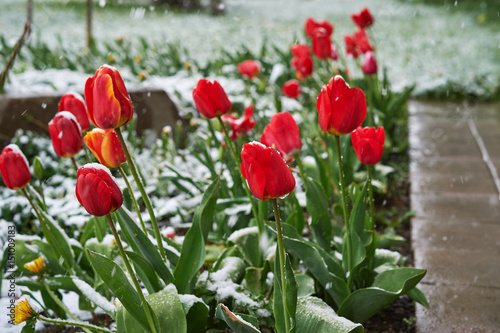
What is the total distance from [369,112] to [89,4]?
4.33 m

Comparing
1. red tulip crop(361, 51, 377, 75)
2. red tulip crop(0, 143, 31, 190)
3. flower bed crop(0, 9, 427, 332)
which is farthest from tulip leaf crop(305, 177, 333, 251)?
red tulip crop(361, 51, 377, 75)

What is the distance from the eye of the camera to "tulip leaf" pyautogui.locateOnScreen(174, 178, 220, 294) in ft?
4.06

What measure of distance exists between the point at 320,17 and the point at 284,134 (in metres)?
9.44

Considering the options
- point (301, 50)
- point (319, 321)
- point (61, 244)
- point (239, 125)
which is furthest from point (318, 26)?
point (319, 321)

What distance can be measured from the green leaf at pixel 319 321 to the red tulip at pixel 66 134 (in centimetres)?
63

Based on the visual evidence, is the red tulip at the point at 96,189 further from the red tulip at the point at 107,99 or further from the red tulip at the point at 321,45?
the red tulip at the point at 321,45

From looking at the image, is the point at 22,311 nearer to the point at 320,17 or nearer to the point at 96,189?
the point at 96,189

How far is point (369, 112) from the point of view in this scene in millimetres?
2256

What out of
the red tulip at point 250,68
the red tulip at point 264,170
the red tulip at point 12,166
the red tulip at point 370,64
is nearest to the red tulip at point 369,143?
the red tulip at point 264,170

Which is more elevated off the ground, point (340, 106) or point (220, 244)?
point (340, 106)

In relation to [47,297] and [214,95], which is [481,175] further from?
[47,297]

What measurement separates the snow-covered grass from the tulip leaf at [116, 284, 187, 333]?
2623 mm

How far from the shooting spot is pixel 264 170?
0.91 m

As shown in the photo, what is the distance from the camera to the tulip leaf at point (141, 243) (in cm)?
119
